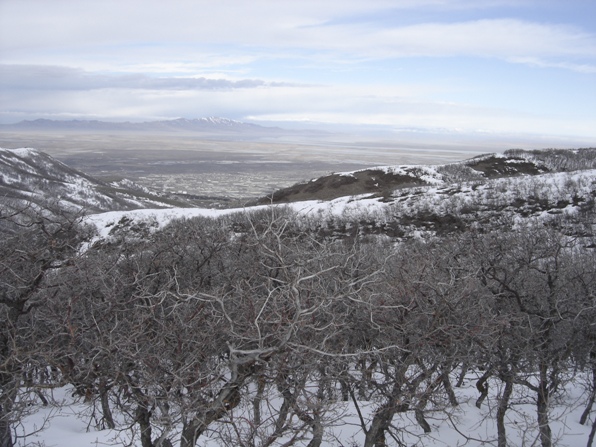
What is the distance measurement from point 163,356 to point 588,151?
8726 cm

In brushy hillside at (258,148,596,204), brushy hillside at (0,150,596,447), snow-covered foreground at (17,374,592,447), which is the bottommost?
snow-covered foreground at (17,374,592,447)

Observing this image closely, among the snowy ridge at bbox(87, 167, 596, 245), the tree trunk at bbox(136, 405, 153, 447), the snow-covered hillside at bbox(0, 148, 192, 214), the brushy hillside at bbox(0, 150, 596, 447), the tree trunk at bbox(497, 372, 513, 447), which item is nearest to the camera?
the brushy hillside at bbox(0, 150, 596, 447)

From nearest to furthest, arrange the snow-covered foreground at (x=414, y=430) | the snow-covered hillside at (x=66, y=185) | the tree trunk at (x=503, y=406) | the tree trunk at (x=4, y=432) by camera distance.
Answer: the tree trunk at (x=4, y=432), the tree trunk at (x=503, y=406), the snow-covered foreground at (x=414, y=430), the snow-covered hillside at (x=66, y=185)

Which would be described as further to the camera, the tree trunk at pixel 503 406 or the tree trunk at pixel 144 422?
the tree trunk at pixel 503 406

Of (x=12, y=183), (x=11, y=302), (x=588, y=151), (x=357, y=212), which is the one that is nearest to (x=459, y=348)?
(x=11, y=302)

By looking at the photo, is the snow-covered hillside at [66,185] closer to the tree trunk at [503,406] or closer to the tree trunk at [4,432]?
A: the tree trunk at [4,432]

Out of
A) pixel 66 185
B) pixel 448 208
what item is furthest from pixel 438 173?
pixel 66 185

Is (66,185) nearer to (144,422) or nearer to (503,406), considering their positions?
(144,422)

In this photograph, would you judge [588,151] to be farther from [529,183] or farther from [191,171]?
[191,171]

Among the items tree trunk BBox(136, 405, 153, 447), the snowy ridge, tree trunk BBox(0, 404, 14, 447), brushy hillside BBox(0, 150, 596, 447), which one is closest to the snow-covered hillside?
the snowy ridge

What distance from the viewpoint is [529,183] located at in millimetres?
49406

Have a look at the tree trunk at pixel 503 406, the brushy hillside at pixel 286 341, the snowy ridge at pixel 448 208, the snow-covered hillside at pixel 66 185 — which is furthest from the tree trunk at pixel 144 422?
the snow-covered hillside at pixel 66 185

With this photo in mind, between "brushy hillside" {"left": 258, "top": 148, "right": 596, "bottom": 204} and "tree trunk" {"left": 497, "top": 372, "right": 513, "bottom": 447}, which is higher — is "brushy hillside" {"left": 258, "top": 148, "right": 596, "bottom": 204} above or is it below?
above

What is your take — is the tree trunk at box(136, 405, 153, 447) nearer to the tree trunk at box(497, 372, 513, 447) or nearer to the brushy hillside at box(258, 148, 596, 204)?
the tree trunk at box(497, 372, 513, 447)
